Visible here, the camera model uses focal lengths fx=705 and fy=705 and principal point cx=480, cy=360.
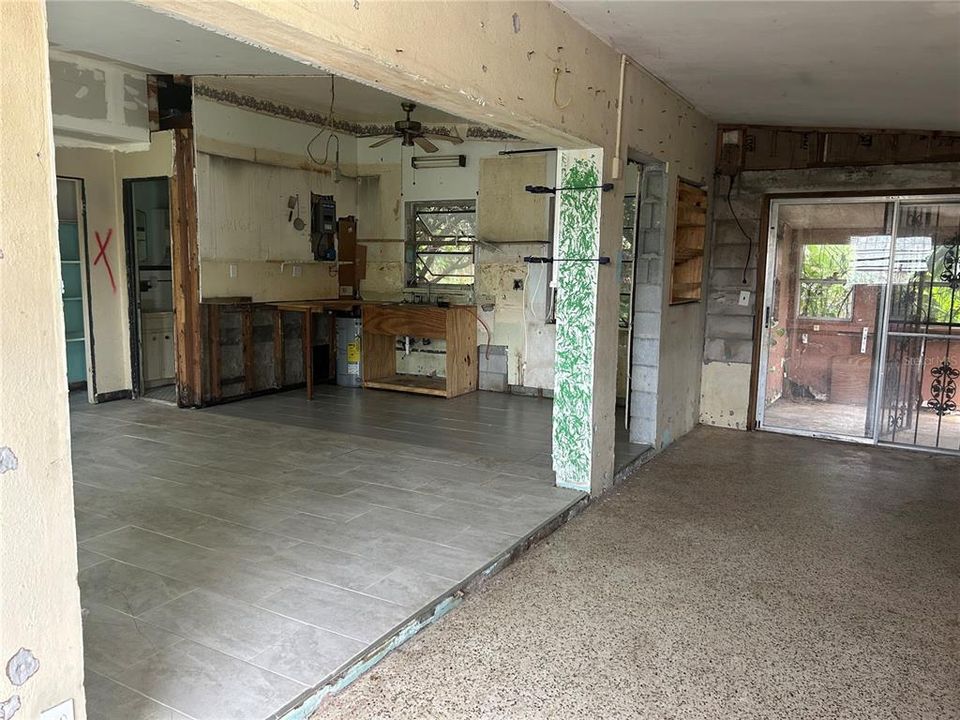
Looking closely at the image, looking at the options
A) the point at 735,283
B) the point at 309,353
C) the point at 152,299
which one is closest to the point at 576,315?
the point at 735,283

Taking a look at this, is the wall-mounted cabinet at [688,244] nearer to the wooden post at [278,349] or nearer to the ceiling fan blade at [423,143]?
the ceiling fan blade at [423,143]

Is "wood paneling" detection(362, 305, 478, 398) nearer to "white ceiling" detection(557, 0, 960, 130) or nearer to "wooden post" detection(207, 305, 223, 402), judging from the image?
"wooden post" detection(207, 305, 223, 402)

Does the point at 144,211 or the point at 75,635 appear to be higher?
the point at 144,211

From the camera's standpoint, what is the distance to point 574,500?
393 cm

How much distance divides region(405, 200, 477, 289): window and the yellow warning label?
0.91m

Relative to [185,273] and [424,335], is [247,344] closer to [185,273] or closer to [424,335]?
[185,273]

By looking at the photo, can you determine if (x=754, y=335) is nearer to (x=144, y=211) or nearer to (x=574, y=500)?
(x=574, y=500)

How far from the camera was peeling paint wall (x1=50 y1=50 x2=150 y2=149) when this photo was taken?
5.34 m

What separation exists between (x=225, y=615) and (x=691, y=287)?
4.26 metres

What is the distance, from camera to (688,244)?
5.45 meters

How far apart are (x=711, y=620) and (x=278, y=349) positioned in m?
5.16

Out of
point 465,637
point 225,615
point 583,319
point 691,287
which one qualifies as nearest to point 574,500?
point 583,319

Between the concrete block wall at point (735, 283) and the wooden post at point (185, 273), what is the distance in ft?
14.4

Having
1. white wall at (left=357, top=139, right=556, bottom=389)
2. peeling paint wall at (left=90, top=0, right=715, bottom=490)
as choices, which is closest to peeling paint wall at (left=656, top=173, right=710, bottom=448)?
peeling paint wall at (left=90, top=0, right=715, bottom=490)
